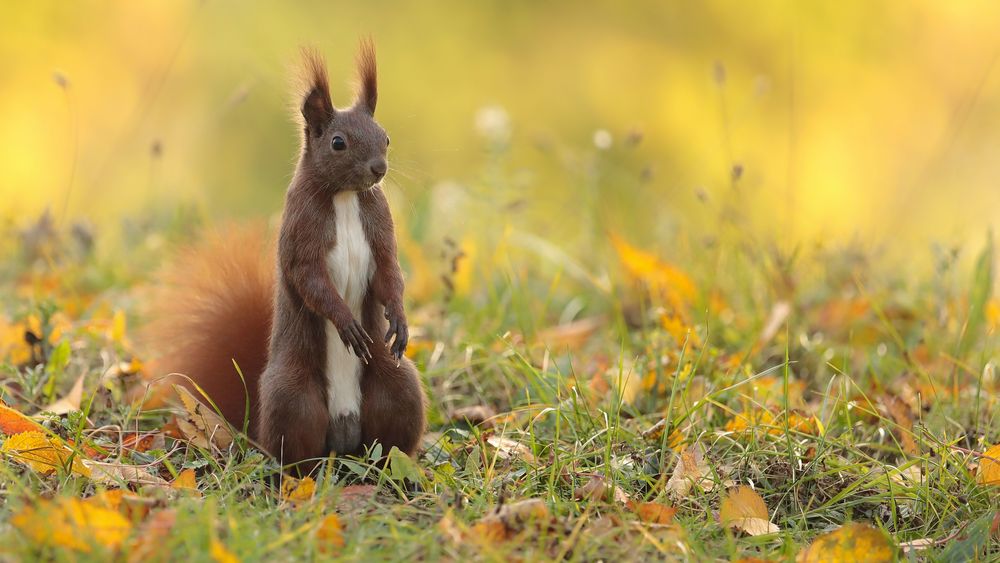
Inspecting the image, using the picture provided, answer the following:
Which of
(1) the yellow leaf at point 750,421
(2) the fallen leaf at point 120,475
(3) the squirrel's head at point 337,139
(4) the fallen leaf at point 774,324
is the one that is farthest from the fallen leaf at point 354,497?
(4) the fallen leaf at point 774,324

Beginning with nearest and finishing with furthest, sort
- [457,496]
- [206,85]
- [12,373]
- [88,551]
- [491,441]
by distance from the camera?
[88,551], [457,496], [491,441], [12,373], [206,85]

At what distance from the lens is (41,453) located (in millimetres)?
2264

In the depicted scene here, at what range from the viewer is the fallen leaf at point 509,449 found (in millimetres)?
2488

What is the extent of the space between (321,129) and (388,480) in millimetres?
773

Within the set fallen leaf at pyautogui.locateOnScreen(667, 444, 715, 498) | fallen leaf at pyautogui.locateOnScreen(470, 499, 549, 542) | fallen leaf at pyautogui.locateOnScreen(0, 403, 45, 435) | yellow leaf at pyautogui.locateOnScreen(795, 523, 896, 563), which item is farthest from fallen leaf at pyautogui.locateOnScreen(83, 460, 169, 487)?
yellow leaf at pyautogui.locateOnScreen(795, 523, 896, 563)

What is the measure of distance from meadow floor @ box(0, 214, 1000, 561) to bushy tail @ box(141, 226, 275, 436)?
0.35 ft

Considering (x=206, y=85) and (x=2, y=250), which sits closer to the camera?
(x=2, y=250)

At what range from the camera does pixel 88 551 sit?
177 cm

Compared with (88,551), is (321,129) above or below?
above

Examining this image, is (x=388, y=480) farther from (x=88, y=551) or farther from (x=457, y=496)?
(x=88, y=551)

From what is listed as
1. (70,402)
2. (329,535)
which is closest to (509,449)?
(329,535)

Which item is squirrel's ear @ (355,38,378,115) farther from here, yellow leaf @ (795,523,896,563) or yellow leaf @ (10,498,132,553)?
yellow leaf @ (795,523,896,563)

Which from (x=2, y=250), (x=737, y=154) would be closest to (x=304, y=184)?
(x=2, y=250)

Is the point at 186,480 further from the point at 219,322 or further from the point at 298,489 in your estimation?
the point at 219,322
